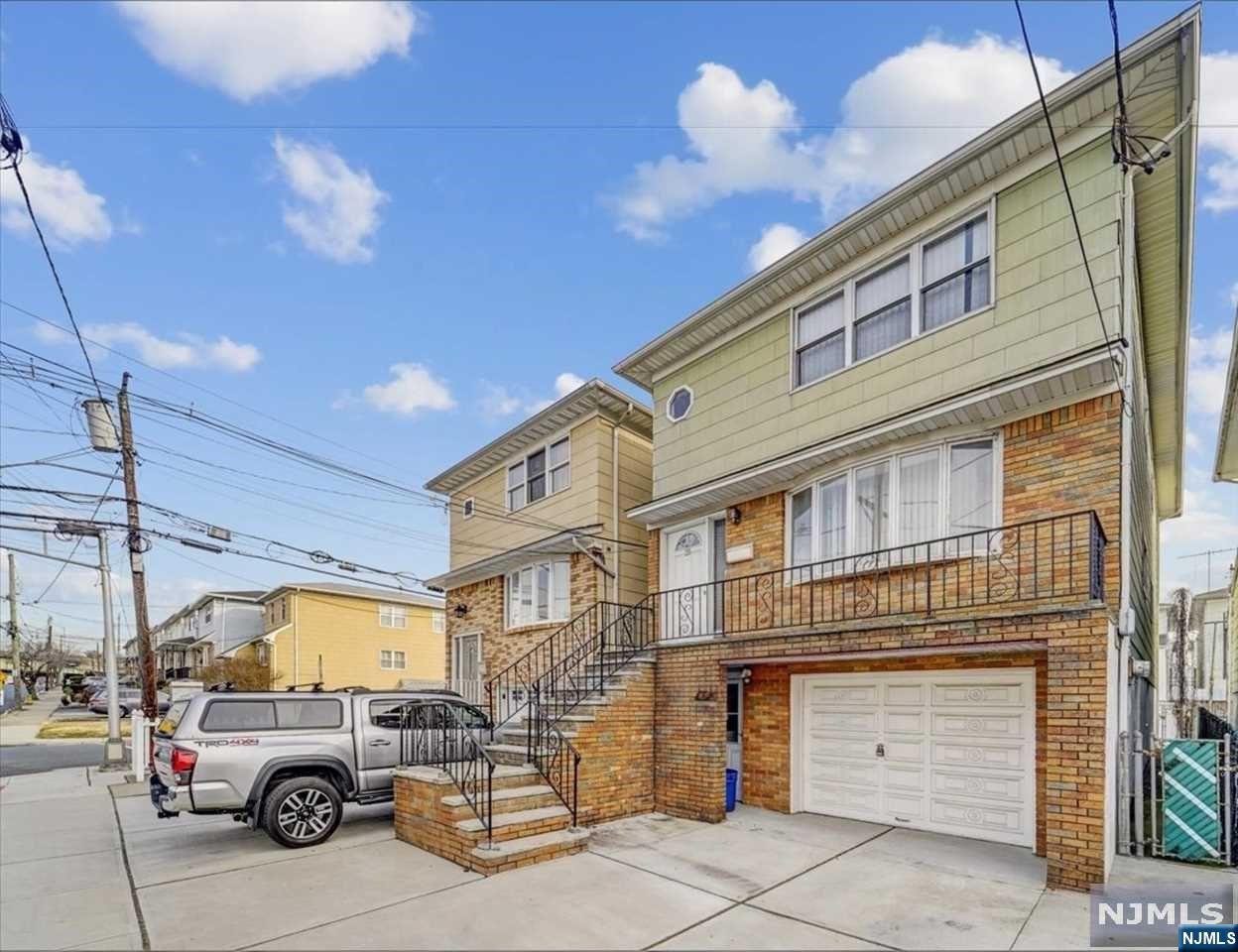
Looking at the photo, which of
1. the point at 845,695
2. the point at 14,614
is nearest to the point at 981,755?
the point at 845,695

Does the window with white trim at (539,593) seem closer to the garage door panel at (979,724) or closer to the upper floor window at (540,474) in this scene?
the upper floor window at (540,474)

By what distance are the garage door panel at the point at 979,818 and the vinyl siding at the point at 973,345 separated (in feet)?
14.9

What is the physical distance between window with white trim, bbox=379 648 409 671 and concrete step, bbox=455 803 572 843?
29602 mm

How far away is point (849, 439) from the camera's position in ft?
28.7

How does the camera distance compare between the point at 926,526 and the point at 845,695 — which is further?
the point at 845,695

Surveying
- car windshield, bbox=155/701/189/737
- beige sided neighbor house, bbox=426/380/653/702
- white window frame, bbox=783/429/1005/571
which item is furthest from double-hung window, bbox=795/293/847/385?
car windshield, bbox=155/701/189/737

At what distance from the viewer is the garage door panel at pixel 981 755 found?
24.7 ft

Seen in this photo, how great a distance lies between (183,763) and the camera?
296 inches

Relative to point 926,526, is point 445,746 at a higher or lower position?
lower

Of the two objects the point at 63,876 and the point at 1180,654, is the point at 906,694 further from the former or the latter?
the point at 1180,654

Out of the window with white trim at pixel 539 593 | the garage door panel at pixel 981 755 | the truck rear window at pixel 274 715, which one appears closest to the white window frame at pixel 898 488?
the garage door panel at pixel 981 755

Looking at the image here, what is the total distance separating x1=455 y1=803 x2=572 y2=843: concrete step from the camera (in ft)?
23.3

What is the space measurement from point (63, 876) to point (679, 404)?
9940mm

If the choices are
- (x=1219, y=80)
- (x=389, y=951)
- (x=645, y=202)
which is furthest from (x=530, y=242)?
(x=389, y=951)
